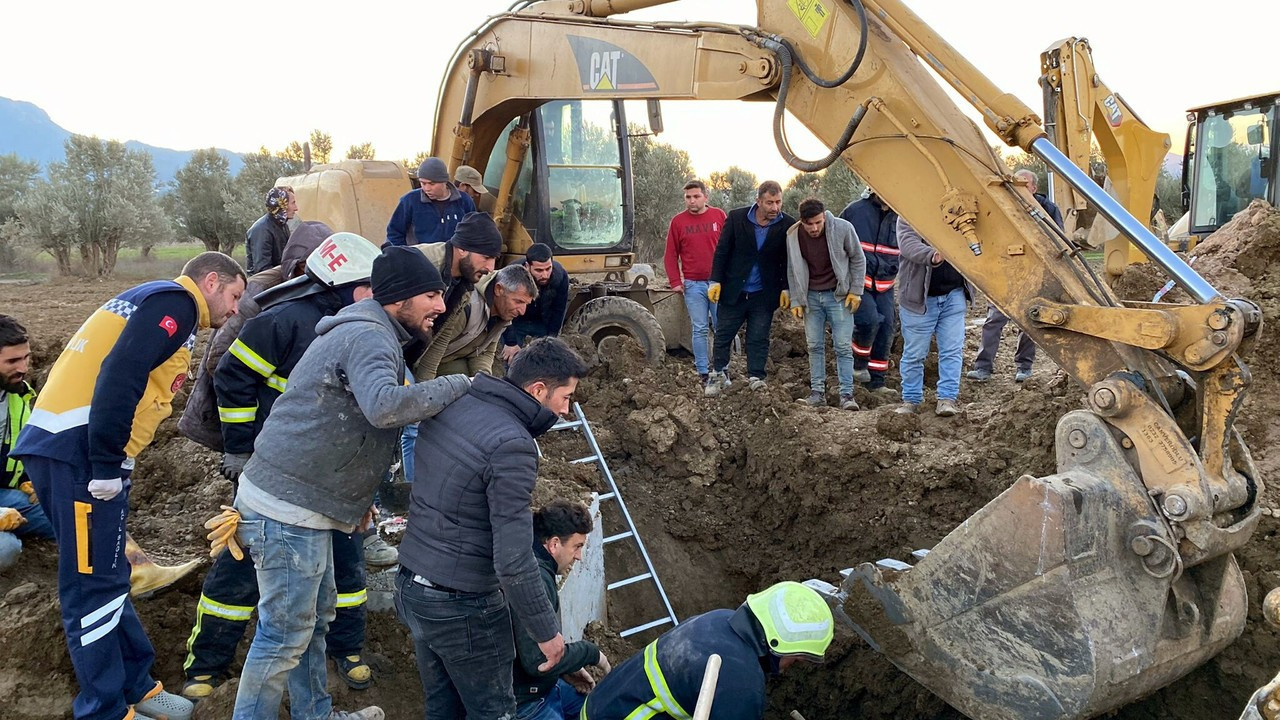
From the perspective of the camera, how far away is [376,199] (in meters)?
7.89

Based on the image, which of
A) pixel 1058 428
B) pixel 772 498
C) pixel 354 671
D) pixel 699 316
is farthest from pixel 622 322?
pixel 1058 428

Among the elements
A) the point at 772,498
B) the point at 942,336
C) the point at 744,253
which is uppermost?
the point at 744,253

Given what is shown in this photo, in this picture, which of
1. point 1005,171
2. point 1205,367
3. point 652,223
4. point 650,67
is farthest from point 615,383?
point 652,223

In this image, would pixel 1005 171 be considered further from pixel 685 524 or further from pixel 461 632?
pixel 685 524

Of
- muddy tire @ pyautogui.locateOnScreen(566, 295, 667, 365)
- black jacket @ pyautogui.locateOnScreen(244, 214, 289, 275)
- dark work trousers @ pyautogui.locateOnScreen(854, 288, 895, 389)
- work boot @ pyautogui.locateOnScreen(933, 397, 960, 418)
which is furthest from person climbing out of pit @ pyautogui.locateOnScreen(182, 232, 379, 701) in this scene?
dark work trousers @ pyautogui.locateOnScreen(854, 288, 895, 389)

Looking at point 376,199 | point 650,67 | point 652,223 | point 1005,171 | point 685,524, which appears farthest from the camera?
point 652,223

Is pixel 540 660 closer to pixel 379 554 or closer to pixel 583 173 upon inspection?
pixel 379 554

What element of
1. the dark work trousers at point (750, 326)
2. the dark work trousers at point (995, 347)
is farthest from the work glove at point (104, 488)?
the dark work trousers at point (995, 347)

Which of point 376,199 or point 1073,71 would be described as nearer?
point 1073,71

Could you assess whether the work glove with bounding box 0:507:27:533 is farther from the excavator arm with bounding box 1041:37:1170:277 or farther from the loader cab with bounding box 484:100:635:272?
the excavator arm with bounding box 1041:37:1170:277

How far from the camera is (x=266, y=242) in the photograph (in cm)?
621

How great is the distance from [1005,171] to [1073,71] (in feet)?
2.63

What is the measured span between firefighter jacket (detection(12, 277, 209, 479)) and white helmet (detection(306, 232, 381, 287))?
45 cm

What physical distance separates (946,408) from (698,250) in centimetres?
261
